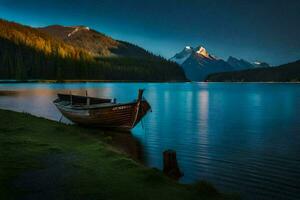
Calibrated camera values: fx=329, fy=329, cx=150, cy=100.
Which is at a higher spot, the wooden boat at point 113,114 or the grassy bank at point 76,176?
the wooden boat at point 113,114

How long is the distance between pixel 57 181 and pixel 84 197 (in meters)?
2.27

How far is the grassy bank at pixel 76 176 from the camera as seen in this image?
38.9ft

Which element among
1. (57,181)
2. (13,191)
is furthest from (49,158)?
(13,191)

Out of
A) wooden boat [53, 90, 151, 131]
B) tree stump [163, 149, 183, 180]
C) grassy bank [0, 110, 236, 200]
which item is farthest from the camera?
wooden boat [53, 90, 151, 131]

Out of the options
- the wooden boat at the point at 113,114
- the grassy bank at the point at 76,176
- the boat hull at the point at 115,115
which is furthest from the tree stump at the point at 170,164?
the boat hull at the point at 115,115

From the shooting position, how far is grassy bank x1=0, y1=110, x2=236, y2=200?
38.9 feet

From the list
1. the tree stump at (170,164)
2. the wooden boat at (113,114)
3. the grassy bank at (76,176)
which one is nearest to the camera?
the grassy bank at (76,176)

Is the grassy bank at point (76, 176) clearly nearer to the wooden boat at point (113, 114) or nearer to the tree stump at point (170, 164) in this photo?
the tree stump at point (170, 164)

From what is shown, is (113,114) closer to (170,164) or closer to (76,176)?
(170,164)

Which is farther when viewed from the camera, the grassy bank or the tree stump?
the tree stump

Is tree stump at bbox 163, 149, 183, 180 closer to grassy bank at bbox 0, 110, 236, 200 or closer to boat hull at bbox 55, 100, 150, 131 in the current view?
grassy bank at bbox 0, 110, 236, 200

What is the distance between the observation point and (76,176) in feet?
45.4

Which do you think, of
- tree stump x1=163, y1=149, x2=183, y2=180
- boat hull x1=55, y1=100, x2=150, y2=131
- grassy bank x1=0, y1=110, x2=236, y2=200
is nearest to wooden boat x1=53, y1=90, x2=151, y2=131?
boat hull x1=55, y1=100, x2=150, y2=131

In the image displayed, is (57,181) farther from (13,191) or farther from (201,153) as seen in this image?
(201,153)
